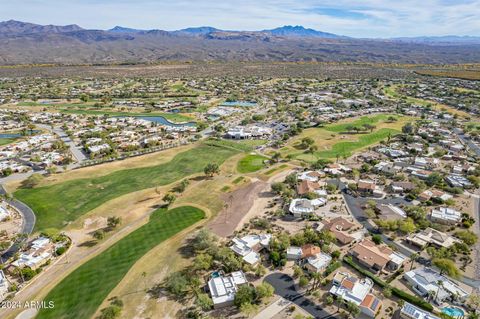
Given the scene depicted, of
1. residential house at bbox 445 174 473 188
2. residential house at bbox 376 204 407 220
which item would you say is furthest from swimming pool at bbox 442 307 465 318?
residential house at bbox 445 174 473 188

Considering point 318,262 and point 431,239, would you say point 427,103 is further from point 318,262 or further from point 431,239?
point 318,262

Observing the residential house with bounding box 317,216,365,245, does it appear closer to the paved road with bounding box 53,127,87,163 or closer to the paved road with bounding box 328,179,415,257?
the paved road with bounding box 328,179,415,257

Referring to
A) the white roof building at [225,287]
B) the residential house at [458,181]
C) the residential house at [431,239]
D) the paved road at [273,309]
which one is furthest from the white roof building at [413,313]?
the residential house at [458,181]

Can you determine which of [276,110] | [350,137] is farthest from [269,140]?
[276,110]

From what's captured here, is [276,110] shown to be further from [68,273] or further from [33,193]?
[68,273]

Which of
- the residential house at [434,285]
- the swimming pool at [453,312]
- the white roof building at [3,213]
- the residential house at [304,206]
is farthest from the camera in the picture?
the white roof building at [3,213]

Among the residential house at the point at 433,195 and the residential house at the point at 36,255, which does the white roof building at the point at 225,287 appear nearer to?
the residential house at the point at 36,255
